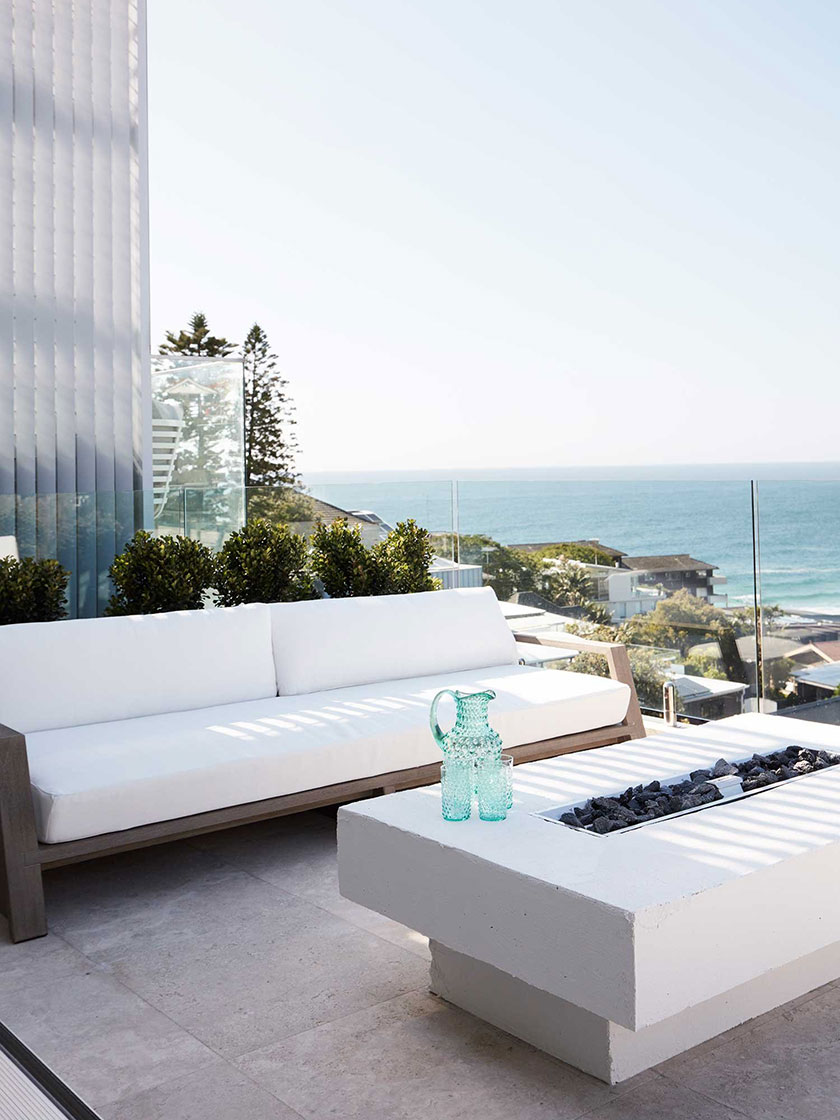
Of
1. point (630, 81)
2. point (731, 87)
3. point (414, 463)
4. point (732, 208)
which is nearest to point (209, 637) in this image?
point (630, 81)

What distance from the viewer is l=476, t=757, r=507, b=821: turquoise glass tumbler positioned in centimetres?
242

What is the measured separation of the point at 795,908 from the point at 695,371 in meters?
32.7

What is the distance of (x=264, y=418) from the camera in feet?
94.6

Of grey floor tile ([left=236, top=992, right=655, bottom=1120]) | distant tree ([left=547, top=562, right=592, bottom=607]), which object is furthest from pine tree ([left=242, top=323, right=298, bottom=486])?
grey floor tile ([left=236, top=992, right=655, bottom=1120])

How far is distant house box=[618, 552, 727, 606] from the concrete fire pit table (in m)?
2.95

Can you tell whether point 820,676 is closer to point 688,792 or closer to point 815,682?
point 815,682

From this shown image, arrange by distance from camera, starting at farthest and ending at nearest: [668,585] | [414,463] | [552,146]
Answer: [414,463] < [552,146] < [668,585]

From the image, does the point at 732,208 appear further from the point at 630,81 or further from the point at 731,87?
the point at 630,81

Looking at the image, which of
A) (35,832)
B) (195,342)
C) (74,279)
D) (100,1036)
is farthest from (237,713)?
(195,342)

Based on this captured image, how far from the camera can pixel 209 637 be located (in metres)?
4.00

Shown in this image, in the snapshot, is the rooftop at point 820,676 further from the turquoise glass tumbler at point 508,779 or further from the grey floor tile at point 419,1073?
the grey floor tile at point 419,1073

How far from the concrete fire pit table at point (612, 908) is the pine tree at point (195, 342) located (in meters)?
25.4

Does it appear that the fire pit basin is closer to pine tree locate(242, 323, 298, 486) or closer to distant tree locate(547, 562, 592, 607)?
distant tree locate(547, 562, 592, 607)

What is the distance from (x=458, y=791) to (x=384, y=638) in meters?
2.07
